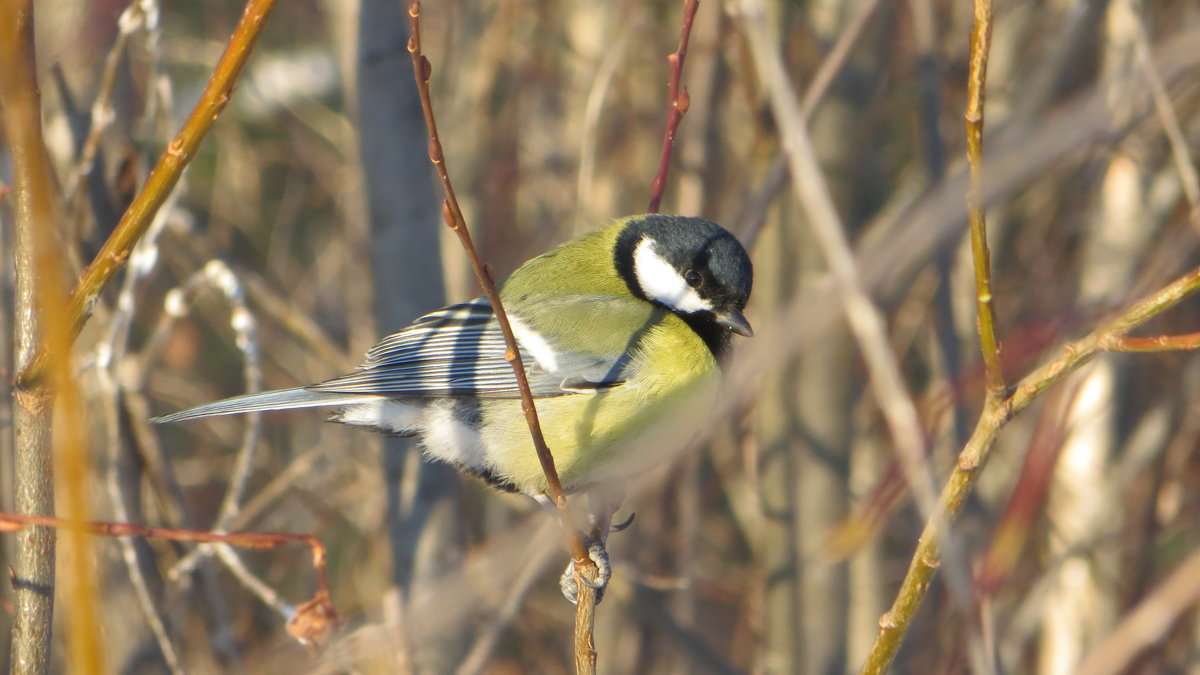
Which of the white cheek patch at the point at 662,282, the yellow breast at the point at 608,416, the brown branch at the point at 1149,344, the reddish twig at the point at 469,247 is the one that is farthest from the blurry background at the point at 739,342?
the brown branch at the point at 1149,344

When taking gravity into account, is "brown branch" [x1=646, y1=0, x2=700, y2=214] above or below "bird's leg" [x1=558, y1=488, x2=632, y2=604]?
above

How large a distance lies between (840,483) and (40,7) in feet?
8.81

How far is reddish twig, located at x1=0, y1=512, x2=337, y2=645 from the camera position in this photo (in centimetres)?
131

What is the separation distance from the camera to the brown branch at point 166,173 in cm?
119

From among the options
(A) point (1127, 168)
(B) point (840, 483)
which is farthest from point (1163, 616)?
(A) point (1127, 168)

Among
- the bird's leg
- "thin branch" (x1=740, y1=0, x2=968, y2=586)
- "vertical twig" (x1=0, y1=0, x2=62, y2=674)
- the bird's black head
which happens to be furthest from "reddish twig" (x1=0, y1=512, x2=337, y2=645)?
the bird's black head

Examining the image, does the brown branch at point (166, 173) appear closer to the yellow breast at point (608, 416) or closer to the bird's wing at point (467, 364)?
the bird's wing at point (467, 364)

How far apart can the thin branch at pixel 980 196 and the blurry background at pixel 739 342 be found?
49 centimetres

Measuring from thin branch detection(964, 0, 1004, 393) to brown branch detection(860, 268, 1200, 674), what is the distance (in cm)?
3

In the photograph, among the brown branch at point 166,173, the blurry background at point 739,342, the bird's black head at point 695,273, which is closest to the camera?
the brown branch at point 166,173

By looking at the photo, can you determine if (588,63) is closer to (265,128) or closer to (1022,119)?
(1022,119)

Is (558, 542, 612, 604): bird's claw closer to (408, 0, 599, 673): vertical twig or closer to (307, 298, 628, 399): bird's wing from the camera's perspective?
(408, 0, 599, 673): vertical twig

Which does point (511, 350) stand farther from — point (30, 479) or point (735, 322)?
point (735, 322)

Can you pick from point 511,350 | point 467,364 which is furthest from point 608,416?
point 511,350
